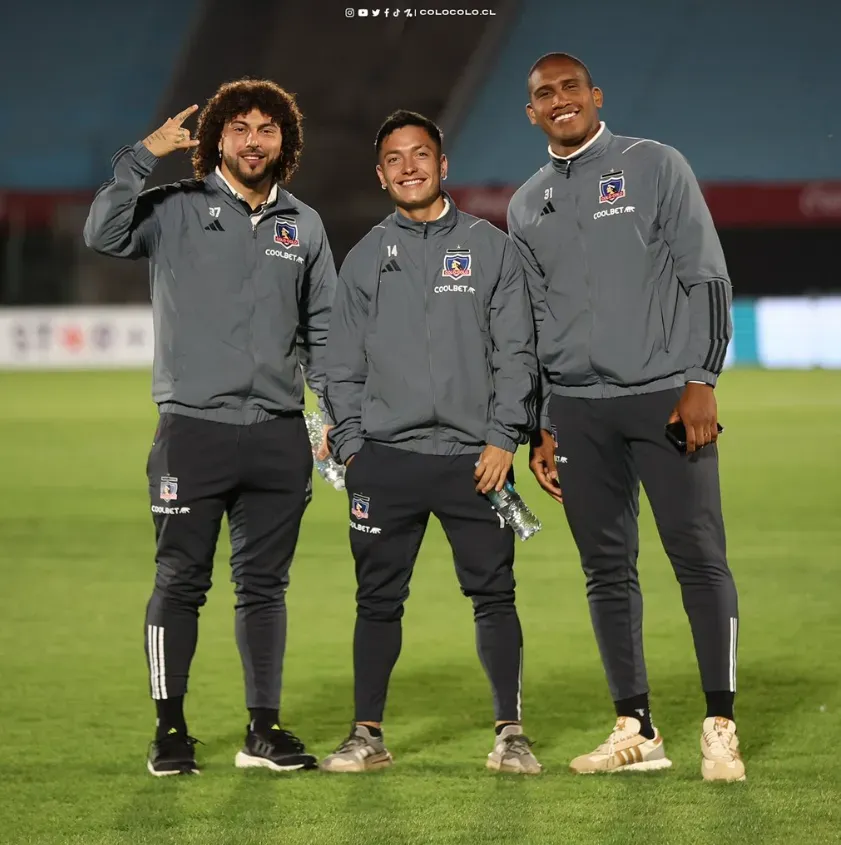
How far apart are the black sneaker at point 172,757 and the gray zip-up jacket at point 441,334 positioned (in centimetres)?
99

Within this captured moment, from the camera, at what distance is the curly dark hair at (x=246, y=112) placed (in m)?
4.13

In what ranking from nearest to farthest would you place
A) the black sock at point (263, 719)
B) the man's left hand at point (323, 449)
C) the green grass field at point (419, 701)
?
the green grass field at point (419, 701) → the black sock at point (263, 719) → the man's left hand at point (323, 449)

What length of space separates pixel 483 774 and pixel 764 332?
18997 mm

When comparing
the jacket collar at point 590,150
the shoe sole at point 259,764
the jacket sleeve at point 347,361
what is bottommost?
the shoe sole at point 259,764

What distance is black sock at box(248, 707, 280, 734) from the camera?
4184 millimetres

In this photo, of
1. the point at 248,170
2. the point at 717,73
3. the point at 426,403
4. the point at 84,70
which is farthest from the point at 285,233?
the point at 717,73

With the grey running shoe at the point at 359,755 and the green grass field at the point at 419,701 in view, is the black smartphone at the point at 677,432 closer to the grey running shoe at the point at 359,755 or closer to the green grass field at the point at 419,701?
the green grass field at the point at 419,701

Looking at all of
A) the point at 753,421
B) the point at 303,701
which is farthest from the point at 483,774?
the point at 753,421

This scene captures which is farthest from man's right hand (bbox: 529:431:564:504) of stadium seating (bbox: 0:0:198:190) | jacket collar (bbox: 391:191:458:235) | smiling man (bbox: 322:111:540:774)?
stadium seating (bbox: 0:0:198:190)

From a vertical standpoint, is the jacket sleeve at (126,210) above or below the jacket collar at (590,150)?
below

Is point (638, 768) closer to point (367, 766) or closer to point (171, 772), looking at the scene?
Result: point (367, 766)

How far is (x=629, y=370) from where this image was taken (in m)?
3.99

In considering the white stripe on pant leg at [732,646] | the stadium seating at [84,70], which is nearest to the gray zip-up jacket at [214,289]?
the white stripe on pant leg at [732,646]

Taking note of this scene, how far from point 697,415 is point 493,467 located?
21.2 inches
